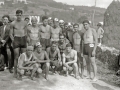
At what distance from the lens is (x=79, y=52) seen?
7.50 m

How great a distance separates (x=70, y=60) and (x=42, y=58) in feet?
3.78

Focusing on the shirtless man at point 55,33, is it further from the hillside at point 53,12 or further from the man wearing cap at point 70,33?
the hillside at point 53,12

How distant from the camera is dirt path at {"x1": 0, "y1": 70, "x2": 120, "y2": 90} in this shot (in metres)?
5.80

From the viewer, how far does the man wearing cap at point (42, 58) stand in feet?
21.5

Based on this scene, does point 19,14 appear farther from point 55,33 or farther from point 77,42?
point 77,42

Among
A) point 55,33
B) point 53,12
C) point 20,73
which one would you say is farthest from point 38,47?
point 53,12

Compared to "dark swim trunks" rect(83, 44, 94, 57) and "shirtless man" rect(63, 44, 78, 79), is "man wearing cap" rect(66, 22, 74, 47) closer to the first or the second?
"shirtless man" rect(63, 44, 78, 79)

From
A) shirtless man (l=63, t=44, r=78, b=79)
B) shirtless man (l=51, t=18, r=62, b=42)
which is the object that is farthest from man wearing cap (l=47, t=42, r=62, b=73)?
shirtless man (l=51, t=18, r=62, b=42)

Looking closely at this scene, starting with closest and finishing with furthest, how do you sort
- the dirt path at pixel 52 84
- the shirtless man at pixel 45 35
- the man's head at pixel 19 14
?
the dirt path at pixel 52 84
the man's head at pixel 19 14
the shirtless man at pixel 45 35

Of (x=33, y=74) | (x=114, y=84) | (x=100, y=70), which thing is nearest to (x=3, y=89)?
(x=33, y=74)

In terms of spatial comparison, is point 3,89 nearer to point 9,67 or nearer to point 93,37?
point 9,67

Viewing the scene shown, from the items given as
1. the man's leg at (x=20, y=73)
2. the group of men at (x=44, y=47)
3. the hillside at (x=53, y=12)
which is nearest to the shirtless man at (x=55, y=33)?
the group of men at (x=44, y=47)

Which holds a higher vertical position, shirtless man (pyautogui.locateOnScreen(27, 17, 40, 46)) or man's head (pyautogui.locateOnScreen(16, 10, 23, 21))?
man's head (pyautogui.locateOnScreen(16, 10, 23, 21))

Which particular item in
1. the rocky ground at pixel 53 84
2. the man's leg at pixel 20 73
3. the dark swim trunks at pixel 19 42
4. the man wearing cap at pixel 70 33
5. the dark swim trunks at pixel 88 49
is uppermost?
the man wearing cap at pixel 70 33
